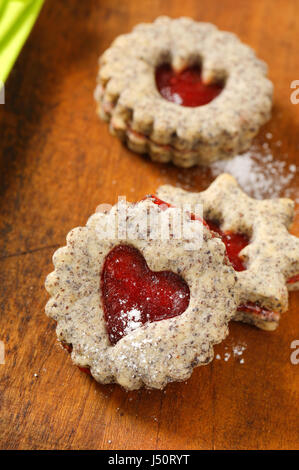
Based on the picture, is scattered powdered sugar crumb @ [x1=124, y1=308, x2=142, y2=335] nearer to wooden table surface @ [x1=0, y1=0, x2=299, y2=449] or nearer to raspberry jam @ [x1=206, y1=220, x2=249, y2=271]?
wooden table surface @ [x1=0, y1=0, x2=299, y2=449]

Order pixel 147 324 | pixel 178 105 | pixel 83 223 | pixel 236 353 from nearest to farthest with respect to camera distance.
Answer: pixel 147 324
pixel 236 353
pixel 83 223
pixel 178 105

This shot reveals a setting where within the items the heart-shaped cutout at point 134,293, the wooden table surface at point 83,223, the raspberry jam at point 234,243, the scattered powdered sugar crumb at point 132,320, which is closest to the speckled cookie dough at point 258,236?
the raspberry jam at point 234,243

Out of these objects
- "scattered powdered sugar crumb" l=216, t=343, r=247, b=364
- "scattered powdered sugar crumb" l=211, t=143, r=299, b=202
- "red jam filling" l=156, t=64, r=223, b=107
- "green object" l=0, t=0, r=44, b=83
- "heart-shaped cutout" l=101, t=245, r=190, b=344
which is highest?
"green object" l=0, t=0, r=44, b=83

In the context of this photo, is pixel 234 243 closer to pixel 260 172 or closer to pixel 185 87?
pixel 260 172

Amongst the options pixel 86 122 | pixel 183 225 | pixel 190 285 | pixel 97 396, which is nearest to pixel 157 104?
pixel 86 122

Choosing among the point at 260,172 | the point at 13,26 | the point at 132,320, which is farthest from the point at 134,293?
the point at 13,26

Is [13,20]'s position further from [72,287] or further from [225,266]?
[225,266]

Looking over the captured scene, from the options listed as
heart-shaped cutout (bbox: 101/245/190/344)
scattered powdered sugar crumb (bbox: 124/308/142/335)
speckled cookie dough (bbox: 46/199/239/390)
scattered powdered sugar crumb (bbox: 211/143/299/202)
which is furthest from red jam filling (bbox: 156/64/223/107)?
scattered powdered sugar crumb (bbox: 124/308/142/335)
